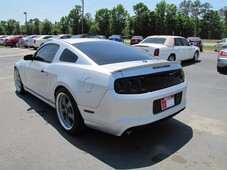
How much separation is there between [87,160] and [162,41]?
30.3ft

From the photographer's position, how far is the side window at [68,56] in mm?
3978

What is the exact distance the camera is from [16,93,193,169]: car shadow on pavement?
10.4 ft

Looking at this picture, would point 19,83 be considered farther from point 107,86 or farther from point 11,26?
point 11,26

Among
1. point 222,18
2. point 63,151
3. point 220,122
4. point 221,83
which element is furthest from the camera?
point 222,18

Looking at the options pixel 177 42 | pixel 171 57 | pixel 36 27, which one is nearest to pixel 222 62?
pixel 171 57

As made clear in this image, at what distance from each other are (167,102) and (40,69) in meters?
2.61

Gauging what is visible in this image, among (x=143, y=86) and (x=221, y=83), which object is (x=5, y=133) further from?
(x=221, y=83)

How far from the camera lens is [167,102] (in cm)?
355

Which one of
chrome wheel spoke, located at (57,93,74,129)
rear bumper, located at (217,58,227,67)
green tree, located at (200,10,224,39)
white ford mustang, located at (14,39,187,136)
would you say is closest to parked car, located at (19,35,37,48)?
rear bumper, located at (217,58,227,67)

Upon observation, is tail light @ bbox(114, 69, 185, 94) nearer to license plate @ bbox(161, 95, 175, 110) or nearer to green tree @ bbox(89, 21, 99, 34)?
license plate @ bbox(161, 95, 175, 110)

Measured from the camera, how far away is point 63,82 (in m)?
3.85

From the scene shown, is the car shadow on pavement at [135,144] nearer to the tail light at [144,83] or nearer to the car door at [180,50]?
the tail light at [144,83]

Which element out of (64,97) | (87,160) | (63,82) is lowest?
(87,160)

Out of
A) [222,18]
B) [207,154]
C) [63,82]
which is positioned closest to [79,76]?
[63,82]
